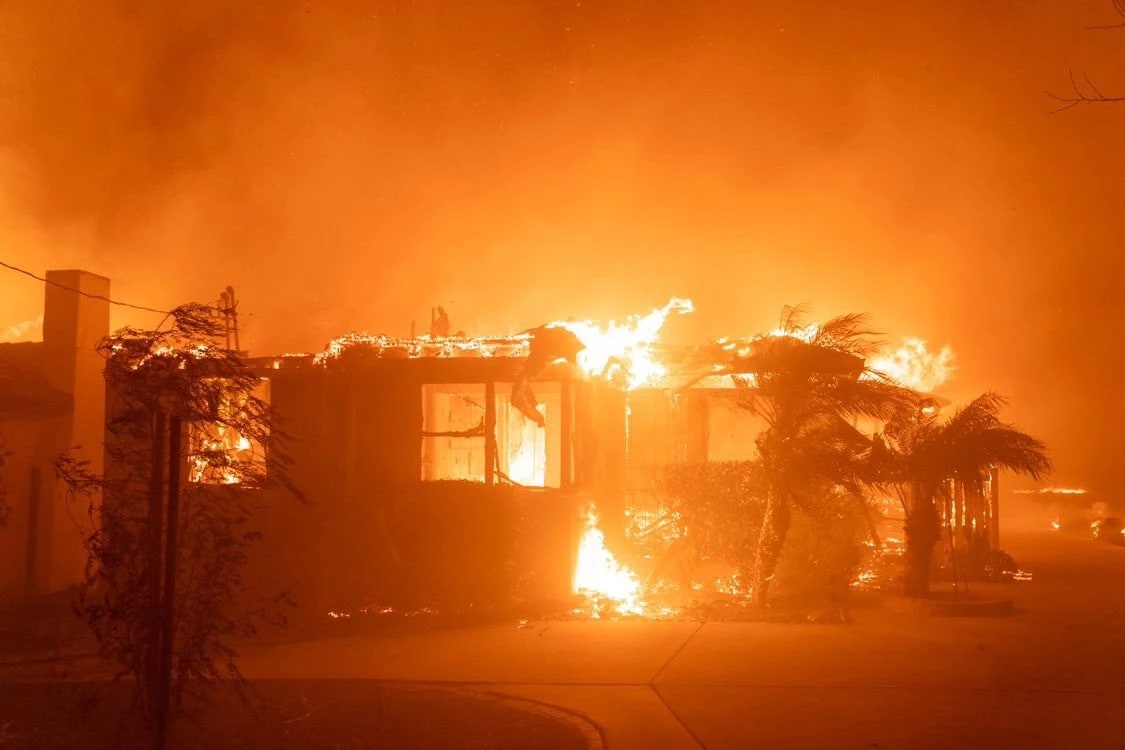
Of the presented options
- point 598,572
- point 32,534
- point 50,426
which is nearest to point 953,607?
point 598,572

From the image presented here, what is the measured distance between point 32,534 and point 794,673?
42.7 feet

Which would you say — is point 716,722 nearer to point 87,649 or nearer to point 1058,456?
point 87,649

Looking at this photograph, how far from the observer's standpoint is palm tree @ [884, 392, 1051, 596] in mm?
14141

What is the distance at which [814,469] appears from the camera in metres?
14.2

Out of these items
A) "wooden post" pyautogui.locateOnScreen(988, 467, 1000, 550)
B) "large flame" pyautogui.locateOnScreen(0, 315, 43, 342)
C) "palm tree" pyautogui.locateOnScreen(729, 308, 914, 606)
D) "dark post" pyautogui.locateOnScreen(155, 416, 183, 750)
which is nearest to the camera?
"dark post" pyautogui.locateOnScreen(155, 416, 183, 750)

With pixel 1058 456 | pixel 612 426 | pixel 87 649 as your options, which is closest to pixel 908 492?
pixel 612 426

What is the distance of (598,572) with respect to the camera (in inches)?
661

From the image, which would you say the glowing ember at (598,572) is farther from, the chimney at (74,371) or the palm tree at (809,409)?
the chimney at (74,371)

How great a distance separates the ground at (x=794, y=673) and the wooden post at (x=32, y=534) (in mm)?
6401

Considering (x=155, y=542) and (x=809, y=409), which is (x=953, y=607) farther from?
(x=155, y=542)

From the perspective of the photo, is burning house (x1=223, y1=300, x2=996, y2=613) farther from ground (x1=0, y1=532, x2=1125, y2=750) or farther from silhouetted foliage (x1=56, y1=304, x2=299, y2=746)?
silhouetted foliage (x1=56, y1=304, x2=299, y2=746)

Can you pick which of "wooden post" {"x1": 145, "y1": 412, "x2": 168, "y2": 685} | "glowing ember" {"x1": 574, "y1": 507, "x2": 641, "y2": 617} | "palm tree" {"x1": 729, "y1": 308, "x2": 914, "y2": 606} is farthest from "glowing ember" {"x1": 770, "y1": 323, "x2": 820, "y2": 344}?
"wooden post" {"x1": 145, "y1": 412, "x2": 168, "y2": 685}

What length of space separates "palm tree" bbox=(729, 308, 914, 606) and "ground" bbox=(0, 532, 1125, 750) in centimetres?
168

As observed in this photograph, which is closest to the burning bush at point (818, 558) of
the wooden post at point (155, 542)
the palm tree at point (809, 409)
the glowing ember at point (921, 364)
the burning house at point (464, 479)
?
the palm tree at point (809, 409)
